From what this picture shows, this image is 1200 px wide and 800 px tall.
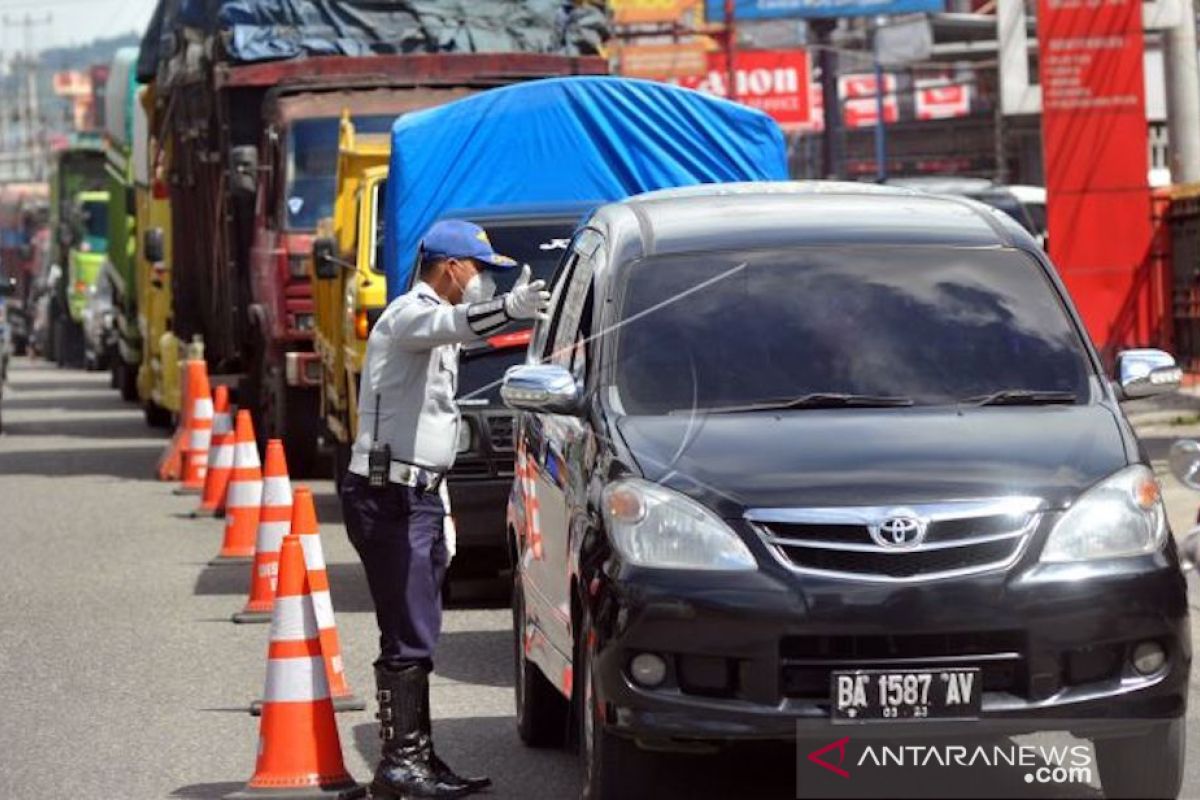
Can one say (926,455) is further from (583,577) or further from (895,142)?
(895,142)

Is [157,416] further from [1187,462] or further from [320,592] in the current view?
[1187,462]

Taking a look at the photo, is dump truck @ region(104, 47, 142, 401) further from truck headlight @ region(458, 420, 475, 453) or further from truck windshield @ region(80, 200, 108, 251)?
truck headlight @ region(458, 420, 475, 453)

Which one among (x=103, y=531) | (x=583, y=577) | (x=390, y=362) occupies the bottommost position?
(x=103, y=531)

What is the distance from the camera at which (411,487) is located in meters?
8.98

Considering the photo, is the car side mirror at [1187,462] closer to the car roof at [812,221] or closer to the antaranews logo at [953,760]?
the antaranews logo at [953,760]

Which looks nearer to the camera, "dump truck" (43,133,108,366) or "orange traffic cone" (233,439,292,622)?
"orange traffic cone" (233,439,292,622)

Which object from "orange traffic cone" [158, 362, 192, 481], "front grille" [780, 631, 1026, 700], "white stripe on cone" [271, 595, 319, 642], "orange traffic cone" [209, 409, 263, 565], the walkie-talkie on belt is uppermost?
the walkie-talkie on belt

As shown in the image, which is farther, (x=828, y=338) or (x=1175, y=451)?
(x=828, y=338)

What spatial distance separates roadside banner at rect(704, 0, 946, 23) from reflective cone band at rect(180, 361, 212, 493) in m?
39.5

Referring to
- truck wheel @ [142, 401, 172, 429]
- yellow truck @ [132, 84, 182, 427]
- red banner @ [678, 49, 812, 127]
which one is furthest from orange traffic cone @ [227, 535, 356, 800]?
red banner @ [678, 49, 812, 127]

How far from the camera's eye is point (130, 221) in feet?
120

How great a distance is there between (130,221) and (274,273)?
14.6 m

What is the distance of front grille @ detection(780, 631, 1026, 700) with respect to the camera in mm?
7723

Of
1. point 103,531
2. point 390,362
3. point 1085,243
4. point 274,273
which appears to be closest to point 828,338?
point 390,362
